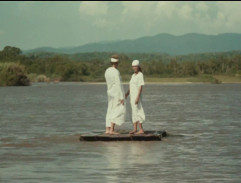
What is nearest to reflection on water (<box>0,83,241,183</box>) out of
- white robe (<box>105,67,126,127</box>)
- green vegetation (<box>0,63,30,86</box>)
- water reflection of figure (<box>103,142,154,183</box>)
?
water reflection of figure (<box>103,142,154,183</box>)

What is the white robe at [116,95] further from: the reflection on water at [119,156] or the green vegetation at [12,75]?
the green vegetation at [12,75]

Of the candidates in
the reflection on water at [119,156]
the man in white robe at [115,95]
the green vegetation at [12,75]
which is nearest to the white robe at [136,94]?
the man in white robe at [115,95]

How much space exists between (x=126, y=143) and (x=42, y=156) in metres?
2.91

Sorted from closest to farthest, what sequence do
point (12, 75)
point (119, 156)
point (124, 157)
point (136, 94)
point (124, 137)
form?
point (124, 157)
point (119, 156)
point (124, 137)
point (136, 94)
point (12, 75)

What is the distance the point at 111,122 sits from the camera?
18.0 m

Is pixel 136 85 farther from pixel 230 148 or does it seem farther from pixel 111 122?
pixel 230 148

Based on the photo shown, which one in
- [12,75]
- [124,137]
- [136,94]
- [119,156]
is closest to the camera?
[119,156]

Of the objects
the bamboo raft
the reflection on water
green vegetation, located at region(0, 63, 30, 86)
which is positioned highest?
green vegetation, located at region(0, 63, 30, 86)

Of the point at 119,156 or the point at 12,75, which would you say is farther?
the point at 12,75

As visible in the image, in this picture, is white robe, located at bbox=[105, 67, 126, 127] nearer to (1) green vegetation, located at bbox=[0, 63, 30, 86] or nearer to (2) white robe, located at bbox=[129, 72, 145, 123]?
(2) white robe, located at bbox=[129, 72, 145, 123]

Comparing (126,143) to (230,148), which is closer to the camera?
(230,148)

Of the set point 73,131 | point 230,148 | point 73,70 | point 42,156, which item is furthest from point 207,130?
point 73,70

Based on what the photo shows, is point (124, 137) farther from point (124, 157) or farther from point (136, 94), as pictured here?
point (124, 157)

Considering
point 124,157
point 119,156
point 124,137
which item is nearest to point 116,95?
point 124,137
